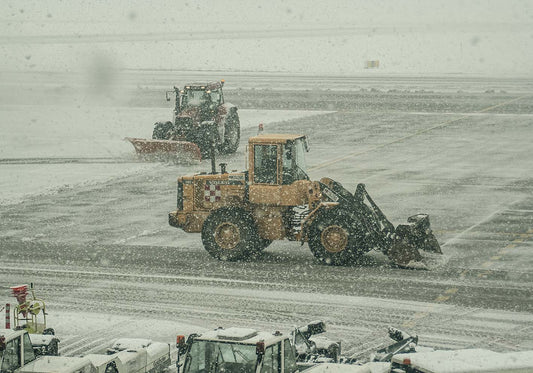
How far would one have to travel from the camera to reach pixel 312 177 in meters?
30.6

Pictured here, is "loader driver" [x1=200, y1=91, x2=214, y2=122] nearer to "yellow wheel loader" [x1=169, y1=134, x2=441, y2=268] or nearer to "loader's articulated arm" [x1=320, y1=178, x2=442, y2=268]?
"yellow wheel loader" [x1=169, y1=134, x2=441, y2=268]

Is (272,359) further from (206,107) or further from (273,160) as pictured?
(206,107)

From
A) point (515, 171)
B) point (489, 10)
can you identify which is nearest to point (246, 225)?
point (515, 171)

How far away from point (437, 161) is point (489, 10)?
7492 cm

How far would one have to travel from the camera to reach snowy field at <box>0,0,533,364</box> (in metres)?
Answer: 16.4

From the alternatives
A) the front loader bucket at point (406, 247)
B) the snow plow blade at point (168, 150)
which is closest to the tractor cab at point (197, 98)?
the snow plow blade at point (168, 150)

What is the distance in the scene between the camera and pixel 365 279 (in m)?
18.5

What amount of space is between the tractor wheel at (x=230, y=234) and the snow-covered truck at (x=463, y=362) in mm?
8561

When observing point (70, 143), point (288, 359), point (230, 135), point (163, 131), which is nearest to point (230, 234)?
point (288, 359)

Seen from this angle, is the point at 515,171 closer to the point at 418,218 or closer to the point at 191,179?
the point at 418,218

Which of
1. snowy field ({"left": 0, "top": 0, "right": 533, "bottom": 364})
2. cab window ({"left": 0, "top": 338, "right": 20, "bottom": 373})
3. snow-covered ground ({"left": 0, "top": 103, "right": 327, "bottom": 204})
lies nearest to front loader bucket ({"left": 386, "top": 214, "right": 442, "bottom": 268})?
snowy field ({"left": 0, "top": 0, "right": 533, "bottom": 364})

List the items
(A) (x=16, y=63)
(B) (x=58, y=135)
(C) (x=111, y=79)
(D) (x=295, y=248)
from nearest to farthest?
(D) (x=295, y=248) < (B) (x=58, y=135) < (C) (x=111, y=79) < (A) (x=16, y=63)

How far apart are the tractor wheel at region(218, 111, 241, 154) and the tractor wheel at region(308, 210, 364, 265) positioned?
53.7 ft

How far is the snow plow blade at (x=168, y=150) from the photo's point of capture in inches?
1298
